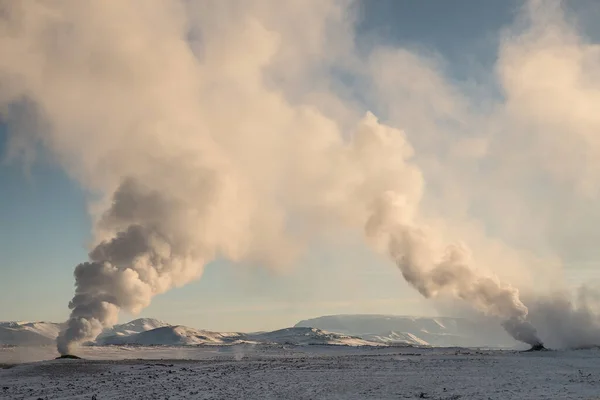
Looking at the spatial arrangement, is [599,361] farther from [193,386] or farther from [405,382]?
[193,386]

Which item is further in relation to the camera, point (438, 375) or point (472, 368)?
point (472, 368)

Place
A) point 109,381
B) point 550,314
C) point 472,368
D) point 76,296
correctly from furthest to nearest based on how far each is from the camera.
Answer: point 550,314, point 76,296, point 472,368, point 109,381

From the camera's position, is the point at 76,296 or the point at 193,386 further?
the point at 76,296

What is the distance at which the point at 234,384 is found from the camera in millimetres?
40344

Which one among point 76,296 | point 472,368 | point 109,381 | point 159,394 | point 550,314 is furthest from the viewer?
point 550,314

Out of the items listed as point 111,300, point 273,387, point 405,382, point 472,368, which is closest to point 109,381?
point 273,387

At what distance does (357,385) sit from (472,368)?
20715 millimetres

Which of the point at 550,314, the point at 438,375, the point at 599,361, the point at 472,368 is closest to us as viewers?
the point at 438,375

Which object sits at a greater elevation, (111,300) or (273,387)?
(111,300)

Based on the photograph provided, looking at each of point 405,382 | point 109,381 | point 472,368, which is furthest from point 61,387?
point 472,368

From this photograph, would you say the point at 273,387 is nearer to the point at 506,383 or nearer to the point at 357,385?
the point at 357,385

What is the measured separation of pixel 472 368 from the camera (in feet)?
176

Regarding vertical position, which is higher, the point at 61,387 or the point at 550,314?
the point at 550,314

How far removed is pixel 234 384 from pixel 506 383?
22.7 meters
